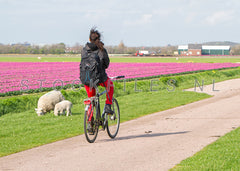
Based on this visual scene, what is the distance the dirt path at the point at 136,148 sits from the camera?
6.83 m

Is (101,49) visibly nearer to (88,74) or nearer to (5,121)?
(88,74)

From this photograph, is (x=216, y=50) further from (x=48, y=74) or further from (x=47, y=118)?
(x=47, y=118)

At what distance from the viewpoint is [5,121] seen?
13.0 meters

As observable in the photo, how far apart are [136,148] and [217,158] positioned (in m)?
1.74

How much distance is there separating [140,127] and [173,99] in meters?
7.96

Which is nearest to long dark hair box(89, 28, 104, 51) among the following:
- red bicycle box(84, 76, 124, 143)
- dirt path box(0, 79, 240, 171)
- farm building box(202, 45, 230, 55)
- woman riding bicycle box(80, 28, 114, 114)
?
woman riding bicycle box(80, 28, 114, 114)

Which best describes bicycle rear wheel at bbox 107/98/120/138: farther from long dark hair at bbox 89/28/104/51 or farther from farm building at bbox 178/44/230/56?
farm building at bbox 178/44/230/56

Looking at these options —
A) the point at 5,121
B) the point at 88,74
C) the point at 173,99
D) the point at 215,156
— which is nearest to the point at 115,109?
the point at 88,74

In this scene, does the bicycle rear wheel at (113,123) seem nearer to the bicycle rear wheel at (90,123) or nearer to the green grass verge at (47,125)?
the bicycle rear wheel at (90,123)

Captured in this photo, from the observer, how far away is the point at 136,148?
814cm

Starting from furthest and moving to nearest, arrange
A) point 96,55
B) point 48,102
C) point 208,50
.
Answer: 1. point 208,50
2. point 48,102
3. point 96,55

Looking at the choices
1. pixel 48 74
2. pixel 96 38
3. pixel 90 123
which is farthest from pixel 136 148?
pixel 48 74

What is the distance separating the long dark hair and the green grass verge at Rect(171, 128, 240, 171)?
291 cm

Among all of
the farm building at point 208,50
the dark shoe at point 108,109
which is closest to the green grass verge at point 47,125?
the dark shoe at point 108,109
